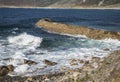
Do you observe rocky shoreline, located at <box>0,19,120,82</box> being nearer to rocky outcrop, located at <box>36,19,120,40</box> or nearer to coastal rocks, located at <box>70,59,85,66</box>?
rocky outcrop, located at <box>36,19,120,40</box>

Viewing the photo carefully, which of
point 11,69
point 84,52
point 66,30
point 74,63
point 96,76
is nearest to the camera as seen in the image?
point 96,76

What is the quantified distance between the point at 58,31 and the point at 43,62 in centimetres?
3797

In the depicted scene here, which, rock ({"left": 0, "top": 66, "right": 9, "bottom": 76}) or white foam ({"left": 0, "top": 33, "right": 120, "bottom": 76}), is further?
white foam ({"left": 0, "top": 33, "right": 120, "bottom": 76})

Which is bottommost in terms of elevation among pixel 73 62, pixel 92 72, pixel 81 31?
pixel 81 31

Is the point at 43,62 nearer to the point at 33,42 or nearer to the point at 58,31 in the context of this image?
the point at 33,42

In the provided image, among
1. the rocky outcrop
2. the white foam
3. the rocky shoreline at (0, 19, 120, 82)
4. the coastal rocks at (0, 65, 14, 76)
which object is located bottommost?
the rocky outcrop

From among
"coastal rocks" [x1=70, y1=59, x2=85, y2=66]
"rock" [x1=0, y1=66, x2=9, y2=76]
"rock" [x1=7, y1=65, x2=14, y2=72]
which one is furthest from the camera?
"coastal rocks" [x1=70, y1=59, x2=85, y2=66]

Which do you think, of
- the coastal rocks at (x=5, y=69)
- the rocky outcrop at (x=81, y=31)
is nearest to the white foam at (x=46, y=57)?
the coastal rocks at (x=5, y=69)

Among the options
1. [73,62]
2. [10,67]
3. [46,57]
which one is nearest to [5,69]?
[10,67]

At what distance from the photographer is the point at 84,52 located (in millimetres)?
34969

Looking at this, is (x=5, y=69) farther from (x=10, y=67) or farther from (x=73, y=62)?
(x=73, y=62)

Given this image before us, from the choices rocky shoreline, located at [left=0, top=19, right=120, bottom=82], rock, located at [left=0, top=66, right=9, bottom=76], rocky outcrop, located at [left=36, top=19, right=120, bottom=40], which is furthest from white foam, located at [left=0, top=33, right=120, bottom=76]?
rocky outcrop, located at [left=36, top=19, right=120, bottom=40]

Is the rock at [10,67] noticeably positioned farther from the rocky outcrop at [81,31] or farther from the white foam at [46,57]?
the rocky outcrop at [81,31]

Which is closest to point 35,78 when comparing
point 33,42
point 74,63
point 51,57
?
point 74,63
